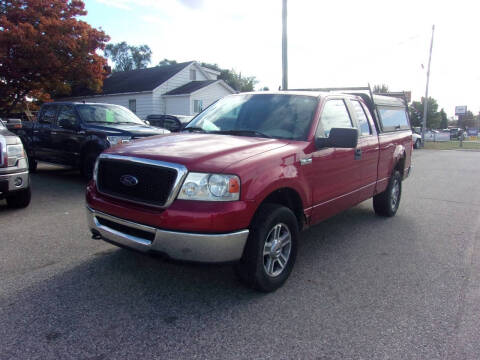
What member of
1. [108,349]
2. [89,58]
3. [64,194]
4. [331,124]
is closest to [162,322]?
[108,349]

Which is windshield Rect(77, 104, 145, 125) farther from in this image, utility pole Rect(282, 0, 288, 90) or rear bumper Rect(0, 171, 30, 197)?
utility pole Rect(282, 0, 288, 90)

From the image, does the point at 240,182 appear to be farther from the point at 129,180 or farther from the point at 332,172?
the point at 332,172

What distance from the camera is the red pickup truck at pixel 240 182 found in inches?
119

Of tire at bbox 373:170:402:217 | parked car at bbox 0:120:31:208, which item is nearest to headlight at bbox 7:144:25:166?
parked car at bbox 0:120:31:208

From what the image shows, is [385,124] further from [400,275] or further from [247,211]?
[247,211]

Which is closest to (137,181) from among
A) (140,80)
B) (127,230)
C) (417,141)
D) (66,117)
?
(127,230)

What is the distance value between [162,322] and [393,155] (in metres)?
4.57

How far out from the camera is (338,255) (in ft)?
15.1

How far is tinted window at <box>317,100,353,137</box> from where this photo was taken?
14.1 ft

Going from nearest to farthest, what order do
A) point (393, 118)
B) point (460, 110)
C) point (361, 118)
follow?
point (361, 118) < point (393, 118) < point (460, 110)

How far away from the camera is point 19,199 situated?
6188 mm

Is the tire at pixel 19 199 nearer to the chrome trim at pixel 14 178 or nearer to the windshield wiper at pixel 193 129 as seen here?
the chrome trim at pixel 14 178

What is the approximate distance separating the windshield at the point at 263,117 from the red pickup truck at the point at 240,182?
11 mm

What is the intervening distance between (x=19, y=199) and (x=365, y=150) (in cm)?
523
